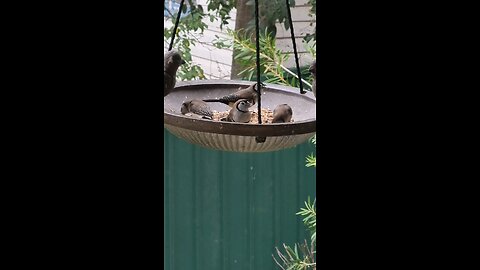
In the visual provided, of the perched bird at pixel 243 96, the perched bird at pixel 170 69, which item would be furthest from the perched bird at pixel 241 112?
the perched bird at pixel 170 69

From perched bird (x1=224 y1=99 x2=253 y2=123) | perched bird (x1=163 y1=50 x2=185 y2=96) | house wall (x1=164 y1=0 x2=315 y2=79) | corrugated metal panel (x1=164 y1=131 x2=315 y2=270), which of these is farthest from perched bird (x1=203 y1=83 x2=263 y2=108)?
house wall (x1=164 y1=0 x2=315 y2=79)

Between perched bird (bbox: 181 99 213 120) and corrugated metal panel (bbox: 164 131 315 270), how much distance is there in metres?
1.50

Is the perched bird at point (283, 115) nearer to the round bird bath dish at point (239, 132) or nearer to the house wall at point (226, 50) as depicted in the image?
the round bird bath dish at point (239, 132)

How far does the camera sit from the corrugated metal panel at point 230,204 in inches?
→ 139

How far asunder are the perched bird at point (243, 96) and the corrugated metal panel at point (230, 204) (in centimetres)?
147

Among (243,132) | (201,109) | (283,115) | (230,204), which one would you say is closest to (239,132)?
(243,132)

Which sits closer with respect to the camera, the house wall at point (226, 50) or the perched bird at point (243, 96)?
the perched bird at point (243, 96)

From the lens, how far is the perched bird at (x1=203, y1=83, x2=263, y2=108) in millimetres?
1973

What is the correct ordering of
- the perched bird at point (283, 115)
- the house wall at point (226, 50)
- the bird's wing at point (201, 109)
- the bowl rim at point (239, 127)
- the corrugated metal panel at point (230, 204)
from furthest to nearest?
the house wall at point (226, 50) < the corrugated metal panel at point (230, 204) < the bird's wing at point (201, 109) < the perched bird at point (283, 115) < the bowl rim at point (239, 127)

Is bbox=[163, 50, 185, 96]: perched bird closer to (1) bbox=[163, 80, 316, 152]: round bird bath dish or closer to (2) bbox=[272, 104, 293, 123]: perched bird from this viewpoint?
(1) bbox=[163, 80, 316, 152]: round bird bath dish
